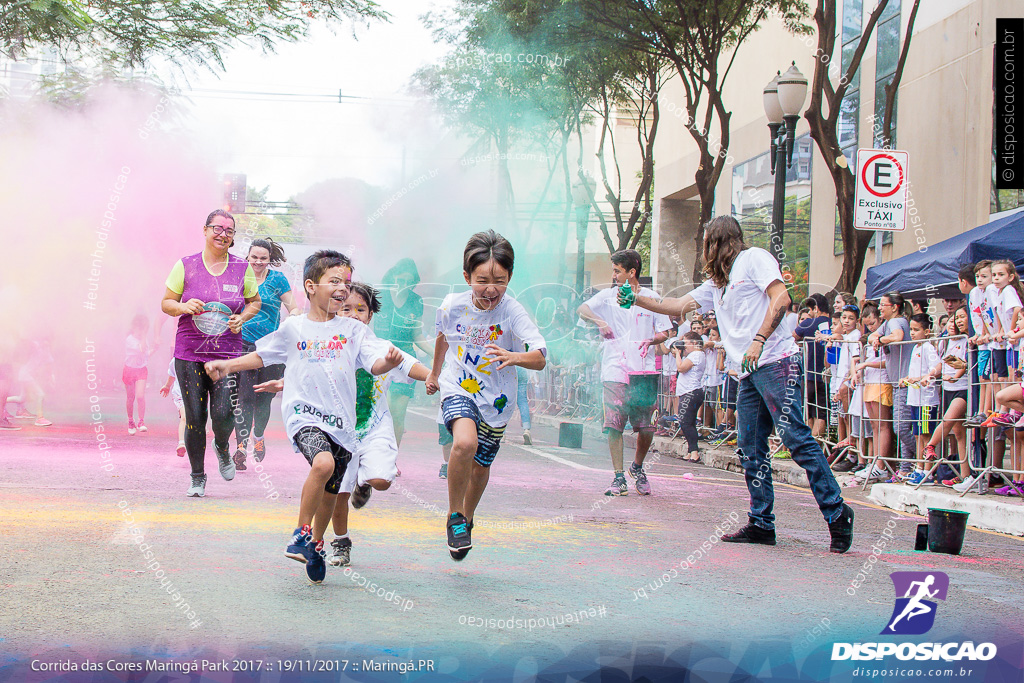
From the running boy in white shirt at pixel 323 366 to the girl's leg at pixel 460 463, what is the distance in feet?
1.82

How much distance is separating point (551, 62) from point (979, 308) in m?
14.7

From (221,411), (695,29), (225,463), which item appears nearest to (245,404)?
(225,463)

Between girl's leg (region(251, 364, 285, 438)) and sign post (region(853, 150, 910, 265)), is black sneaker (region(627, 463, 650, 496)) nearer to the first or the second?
girl's leg (region(251, 364, 285, 438))

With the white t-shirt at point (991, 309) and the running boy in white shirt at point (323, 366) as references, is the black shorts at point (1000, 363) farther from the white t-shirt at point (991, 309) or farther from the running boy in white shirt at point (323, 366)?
the running boy in white shirt at point (323, 366)

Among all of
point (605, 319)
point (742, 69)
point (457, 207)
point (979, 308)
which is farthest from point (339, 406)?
point (742, 69)

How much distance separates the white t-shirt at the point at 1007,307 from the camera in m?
8.32

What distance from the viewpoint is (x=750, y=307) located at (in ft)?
19.8

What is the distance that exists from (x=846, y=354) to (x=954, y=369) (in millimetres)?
1876

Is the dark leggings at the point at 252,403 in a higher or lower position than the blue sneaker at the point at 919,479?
higher

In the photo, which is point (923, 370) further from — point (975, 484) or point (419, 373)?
point (419, 373)

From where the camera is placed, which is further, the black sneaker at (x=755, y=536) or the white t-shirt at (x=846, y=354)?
the white t-shirt at (x=846, y=354)

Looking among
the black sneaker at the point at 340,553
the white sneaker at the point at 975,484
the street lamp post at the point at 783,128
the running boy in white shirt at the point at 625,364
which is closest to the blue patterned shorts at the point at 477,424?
the black sneaker at the point at 340,553

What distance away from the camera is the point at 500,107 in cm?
2392

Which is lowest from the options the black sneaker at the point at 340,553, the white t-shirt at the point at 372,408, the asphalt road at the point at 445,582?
the asphalt road at the point at 445,582
